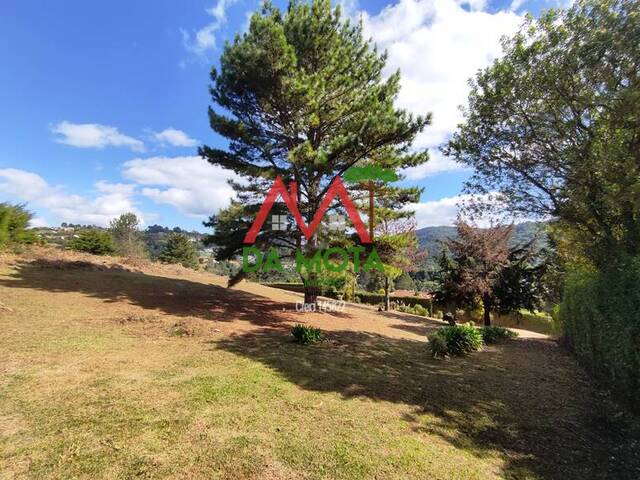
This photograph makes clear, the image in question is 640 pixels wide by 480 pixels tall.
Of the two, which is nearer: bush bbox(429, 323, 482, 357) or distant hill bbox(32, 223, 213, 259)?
bush bbox(429, 323, 482, 357)

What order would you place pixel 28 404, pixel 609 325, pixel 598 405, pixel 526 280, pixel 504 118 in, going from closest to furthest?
pixel 28 404, pixel 598 405, pixel 609 325, pixel 504 118, pixel 526 280

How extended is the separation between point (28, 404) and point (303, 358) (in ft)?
13.0

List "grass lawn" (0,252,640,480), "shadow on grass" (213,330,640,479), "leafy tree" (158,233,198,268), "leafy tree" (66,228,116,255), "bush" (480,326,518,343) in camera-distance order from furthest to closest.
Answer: "leafy tree" (158,233,198,268)
"leafy tree" (66,228,116,255)
"bush" (480,326,518,343)
"shadow on grass" (213,330,640,479)
"grass lawn" (0,252,640,480)

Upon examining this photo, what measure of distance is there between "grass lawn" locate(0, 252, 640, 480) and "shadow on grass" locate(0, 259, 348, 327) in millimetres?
1410

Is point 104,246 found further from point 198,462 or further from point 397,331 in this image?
point 198,462

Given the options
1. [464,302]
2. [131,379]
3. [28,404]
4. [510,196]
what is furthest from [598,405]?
[464,302]

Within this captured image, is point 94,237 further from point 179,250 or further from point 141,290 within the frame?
point 179,250

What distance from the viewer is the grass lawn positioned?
9.57ft

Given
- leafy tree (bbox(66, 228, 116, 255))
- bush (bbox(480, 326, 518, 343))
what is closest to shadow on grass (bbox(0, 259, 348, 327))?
leafy tree (bbox(66, 228, 116, 255))

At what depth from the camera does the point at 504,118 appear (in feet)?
24.4

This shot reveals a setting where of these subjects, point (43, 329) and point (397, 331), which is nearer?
point (43, 329)

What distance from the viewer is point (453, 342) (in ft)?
25.1

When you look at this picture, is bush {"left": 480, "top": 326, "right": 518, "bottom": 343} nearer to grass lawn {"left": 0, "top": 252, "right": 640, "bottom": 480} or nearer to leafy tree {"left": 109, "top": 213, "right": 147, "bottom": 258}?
grass lawn {"left": 0, "top": 252, "right": 640, "bottom": 480}

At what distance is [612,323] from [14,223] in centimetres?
1548
